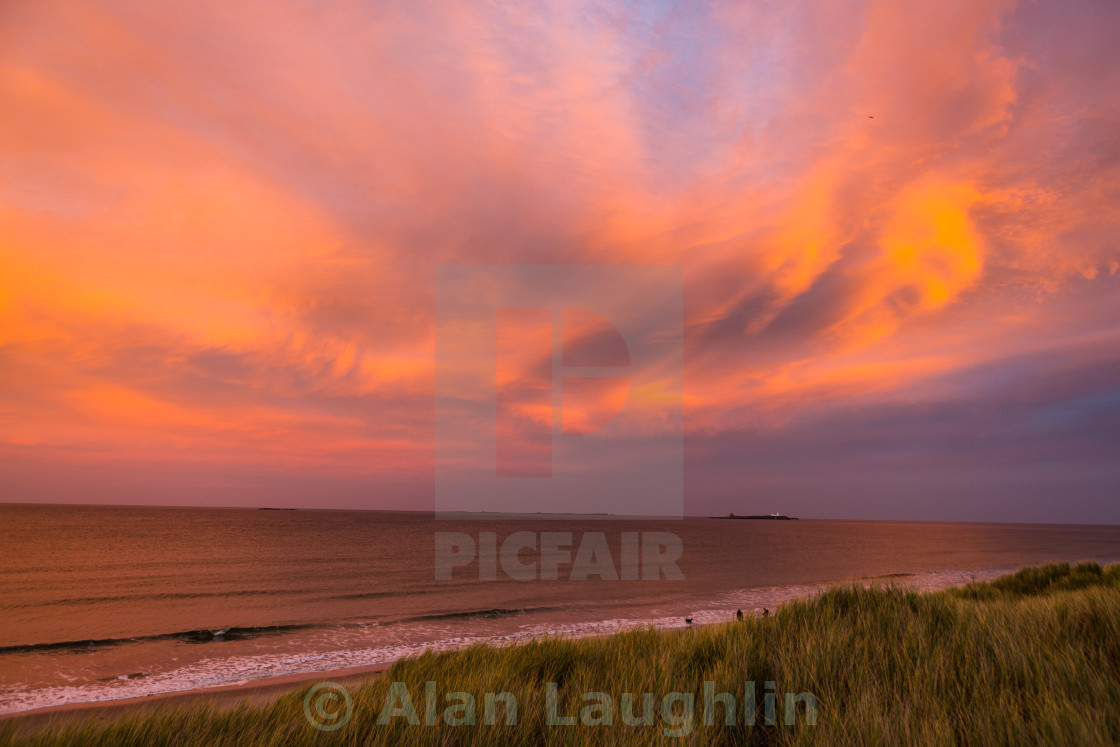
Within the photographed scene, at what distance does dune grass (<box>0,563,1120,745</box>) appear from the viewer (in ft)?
11.6

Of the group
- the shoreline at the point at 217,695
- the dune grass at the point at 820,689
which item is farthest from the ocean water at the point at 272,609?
the dune grass at the point at 820,689

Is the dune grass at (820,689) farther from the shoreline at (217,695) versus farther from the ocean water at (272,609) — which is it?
the ocean water at (272,609)

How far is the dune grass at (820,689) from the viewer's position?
3.53 meters

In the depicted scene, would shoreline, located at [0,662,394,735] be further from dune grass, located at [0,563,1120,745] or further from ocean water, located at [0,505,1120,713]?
dune grass, located at [0,563,1120,745]

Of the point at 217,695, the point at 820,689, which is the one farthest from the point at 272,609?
the point at 820,689

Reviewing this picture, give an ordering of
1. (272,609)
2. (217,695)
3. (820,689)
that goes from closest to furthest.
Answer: (820,689) < (217,695) < (272,609)

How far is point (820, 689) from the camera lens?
4.57 metres

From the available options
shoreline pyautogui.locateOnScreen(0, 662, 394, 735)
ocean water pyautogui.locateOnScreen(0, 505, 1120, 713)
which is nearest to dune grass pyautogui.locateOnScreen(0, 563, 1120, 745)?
shoreline pyautogui.locateOnScreen(0, 662, 394, 735)

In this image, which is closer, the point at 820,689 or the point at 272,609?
the point at 820,689

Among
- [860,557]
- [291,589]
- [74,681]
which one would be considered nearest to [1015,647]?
[74,681]

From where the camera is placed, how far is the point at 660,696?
510 centimetres

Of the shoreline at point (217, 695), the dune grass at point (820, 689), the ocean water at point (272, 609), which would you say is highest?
the dune grass at point (820, 689)

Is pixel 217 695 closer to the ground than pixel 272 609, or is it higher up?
higher up

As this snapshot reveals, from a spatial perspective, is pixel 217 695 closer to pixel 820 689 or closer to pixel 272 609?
pixel 272 609
